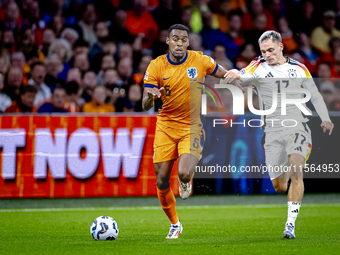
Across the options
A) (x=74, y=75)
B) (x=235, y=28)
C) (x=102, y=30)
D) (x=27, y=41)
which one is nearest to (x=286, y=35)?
(x=235, y=28)

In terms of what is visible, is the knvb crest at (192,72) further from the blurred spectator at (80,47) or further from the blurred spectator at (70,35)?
the blurred spectator at (70,35)

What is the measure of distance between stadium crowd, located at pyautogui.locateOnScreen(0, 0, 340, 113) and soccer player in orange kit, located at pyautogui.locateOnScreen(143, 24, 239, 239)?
3.64 m

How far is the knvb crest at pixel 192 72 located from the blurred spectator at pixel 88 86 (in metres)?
4.33

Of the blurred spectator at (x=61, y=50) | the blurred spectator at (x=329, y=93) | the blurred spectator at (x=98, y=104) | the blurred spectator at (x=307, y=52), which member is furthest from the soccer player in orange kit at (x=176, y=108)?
the blurred spectator at (x=307, y=52)

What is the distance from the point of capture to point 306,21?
44.2ft

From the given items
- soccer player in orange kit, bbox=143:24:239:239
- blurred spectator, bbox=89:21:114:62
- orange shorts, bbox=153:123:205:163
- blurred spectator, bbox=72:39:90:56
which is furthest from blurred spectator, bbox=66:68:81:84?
orange shorts, bbox=153:123:205:163

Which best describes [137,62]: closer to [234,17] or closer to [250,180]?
[234,17]

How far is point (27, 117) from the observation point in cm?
1002

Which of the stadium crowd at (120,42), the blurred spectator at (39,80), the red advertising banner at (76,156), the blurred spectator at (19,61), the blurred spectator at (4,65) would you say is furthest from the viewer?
the blurred spectator at (19,61)

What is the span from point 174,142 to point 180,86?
0.71 m

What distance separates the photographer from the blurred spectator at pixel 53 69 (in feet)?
36.0

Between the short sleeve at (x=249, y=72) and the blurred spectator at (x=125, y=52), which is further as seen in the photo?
the blurred spectator at (x=125, y=52)

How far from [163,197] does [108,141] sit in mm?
3597

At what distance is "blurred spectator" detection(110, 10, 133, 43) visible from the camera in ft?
40.6
